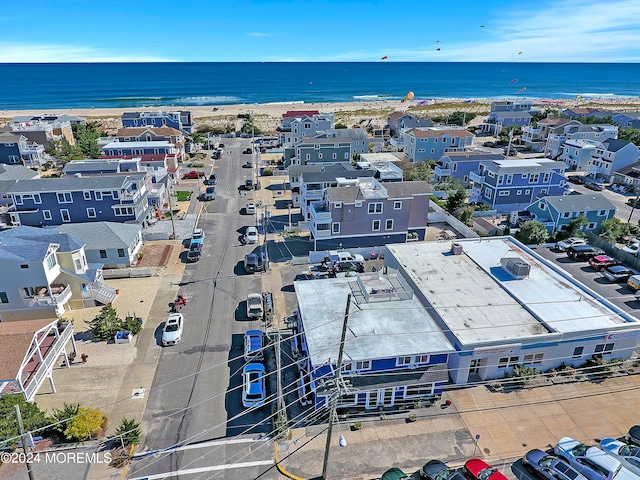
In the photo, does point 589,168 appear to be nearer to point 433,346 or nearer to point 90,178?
point 433,346

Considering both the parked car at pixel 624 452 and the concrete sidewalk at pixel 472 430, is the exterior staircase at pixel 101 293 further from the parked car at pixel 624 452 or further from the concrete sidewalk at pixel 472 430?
the parked car at pixel 624 452

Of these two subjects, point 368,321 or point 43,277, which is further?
point 43,277

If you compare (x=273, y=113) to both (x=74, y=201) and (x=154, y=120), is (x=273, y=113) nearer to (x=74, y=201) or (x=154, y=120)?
(x=154, y=120)

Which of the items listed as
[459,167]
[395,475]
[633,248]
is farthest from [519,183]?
[395,475]

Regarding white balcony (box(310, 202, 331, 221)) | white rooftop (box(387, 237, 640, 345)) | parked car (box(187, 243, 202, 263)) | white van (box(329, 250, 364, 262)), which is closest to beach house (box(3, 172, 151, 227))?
parked car (box(187, 243, 202, 263))

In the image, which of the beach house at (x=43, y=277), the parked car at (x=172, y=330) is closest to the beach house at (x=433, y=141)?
the parked car at (x=172, y=330)

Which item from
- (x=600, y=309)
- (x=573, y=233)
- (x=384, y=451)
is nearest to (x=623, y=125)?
(x=573, y=233)
